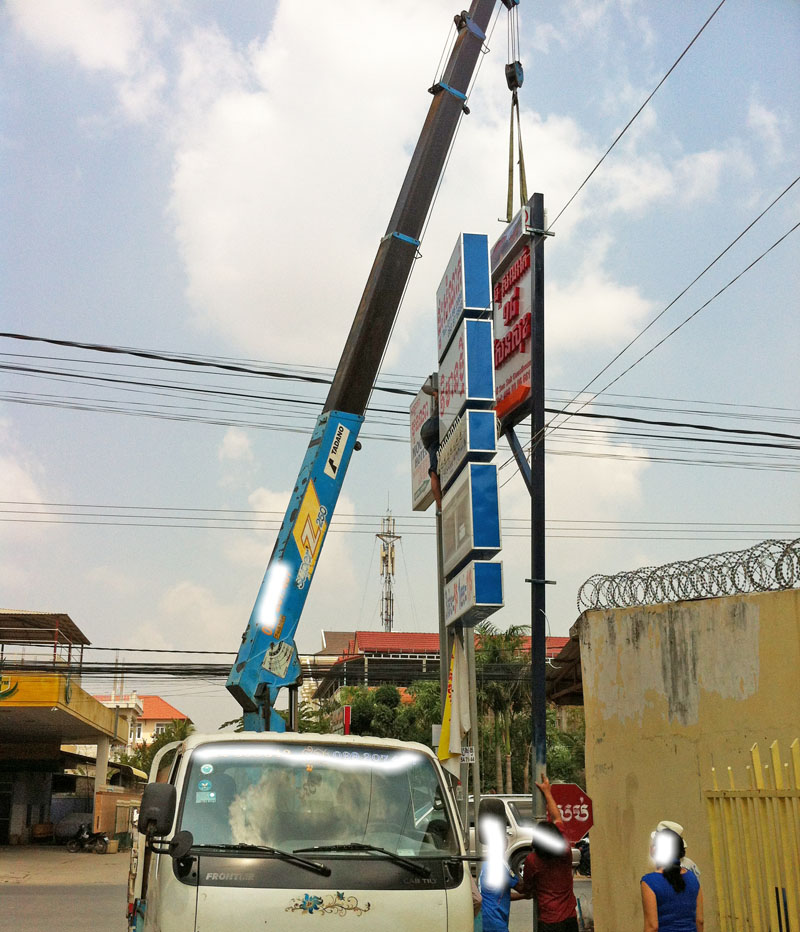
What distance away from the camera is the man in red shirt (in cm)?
674

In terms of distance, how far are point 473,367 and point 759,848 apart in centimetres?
604

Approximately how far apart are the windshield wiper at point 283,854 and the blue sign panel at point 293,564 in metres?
4.53

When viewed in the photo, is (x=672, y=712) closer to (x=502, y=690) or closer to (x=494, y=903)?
(x=494, y=903)

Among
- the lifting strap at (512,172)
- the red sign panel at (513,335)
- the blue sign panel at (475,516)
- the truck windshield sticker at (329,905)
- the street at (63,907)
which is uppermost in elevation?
the lifting strap at (512,172)

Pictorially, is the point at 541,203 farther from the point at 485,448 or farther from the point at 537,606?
the point at 537,606

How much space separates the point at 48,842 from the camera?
132ft

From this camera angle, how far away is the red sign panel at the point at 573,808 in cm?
905

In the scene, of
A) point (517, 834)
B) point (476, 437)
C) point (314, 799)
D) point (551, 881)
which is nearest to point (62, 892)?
point (517, 834)

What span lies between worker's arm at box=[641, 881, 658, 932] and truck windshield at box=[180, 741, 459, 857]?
138cm

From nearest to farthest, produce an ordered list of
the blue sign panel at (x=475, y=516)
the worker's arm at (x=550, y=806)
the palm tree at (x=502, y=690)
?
the worker's arm at (x=550, y=806), the blue sign panel at (x=475, y=516), the palm tree at (x=502, y=690)

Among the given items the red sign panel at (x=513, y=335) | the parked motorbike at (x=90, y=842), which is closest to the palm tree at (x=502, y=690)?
the parked motorbike at (x=90, y=842)

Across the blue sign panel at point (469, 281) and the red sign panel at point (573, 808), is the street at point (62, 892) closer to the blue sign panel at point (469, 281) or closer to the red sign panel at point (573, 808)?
the red sign panel at point (573, 808)

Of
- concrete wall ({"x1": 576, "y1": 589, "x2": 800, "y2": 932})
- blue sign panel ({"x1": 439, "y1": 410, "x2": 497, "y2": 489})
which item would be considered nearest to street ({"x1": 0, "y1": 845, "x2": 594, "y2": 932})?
concrete wall ({"x1": 576, "y1": 589, "x2": 800, "y2": 932})

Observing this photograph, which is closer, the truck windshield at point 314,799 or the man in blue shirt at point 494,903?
the truck windshield at point 314,799
